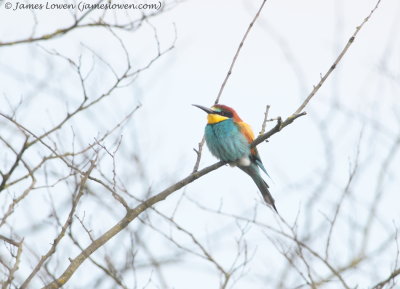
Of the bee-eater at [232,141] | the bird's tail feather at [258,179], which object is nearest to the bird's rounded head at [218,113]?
the bee-eater at [232,141]

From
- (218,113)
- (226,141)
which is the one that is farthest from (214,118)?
(226,141)

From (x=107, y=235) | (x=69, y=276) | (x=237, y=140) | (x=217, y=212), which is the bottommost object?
(x=69, y=276)

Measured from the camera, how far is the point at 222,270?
4.04 m

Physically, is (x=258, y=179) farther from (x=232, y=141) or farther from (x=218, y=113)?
(x=218, y=113)

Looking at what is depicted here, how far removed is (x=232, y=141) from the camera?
20.1ft

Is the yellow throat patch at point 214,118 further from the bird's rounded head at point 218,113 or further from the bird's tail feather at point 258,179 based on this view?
the bird's tail feather at point 258,179

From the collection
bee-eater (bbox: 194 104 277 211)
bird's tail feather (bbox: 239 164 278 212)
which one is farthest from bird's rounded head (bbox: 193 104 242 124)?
bird's tail feather (bbox: 239 164 278 212)

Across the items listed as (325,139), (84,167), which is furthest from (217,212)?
(325,139)

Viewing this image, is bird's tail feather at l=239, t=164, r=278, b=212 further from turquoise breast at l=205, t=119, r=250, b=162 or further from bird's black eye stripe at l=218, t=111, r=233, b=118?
bird's black eye stripe at l=218, t=111, r=233, b=118

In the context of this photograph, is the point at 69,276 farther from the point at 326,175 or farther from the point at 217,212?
the point at 326,175

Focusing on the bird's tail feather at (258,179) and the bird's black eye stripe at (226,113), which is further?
the bird's black eye stripe at (226,113)

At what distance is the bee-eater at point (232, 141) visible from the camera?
611cm

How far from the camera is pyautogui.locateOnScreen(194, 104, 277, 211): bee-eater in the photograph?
6.11 m

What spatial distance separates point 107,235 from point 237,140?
2631mm
